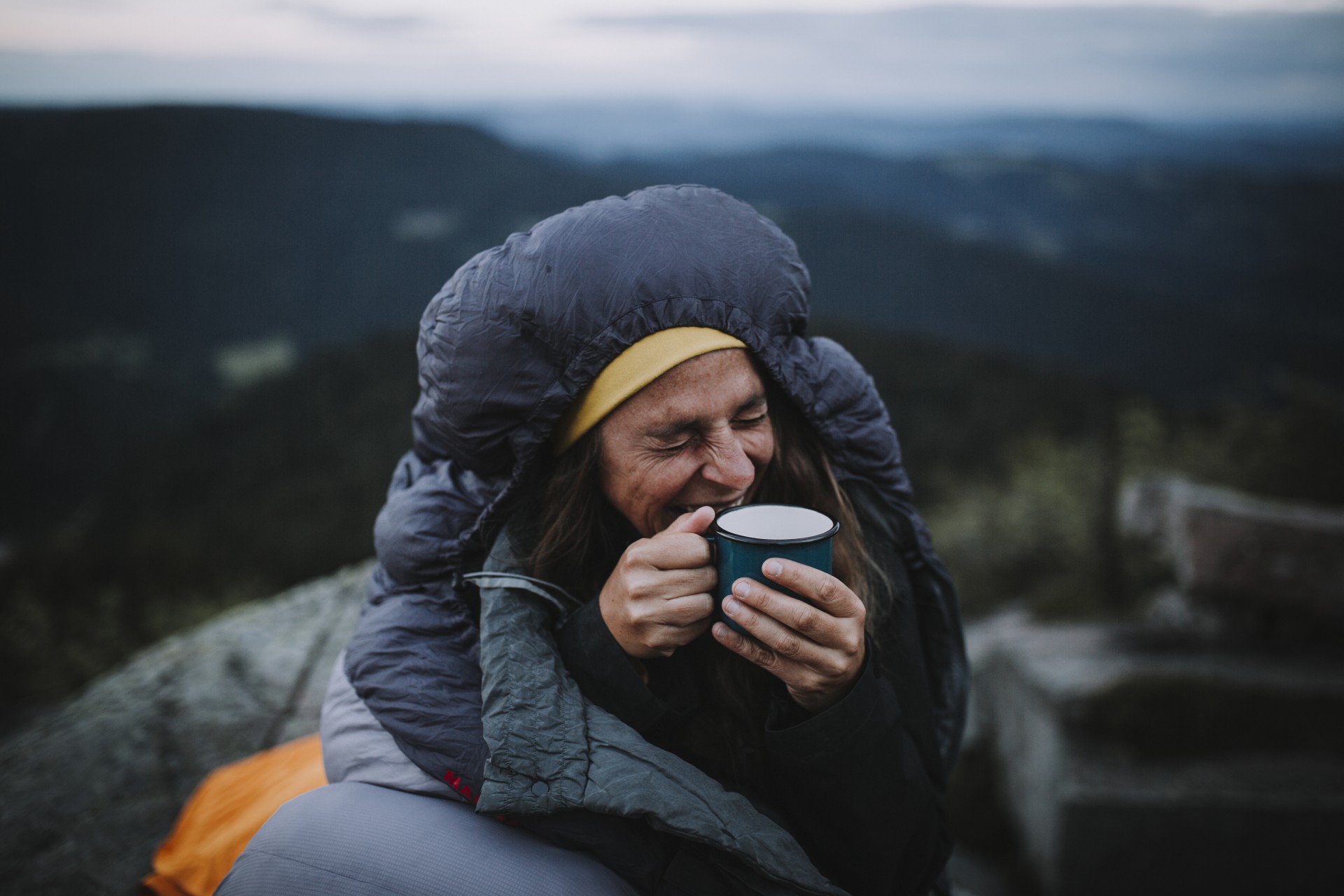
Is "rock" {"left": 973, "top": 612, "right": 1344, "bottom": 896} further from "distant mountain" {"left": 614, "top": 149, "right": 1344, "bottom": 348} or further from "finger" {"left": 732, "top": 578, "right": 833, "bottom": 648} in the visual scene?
"distant mountain" {"left": 614, "top": 149, "right": 1344, "bottom": 348}

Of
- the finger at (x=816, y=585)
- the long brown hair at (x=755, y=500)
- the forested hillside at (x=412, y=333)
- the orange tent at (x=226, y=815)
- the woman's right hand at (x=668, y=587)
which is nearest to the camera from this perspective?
the finger at (x=816, y=585)

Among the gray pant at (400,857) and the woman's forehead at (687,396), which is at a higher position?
the woman's forehead at (687,396)

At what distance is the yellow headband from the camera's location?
1.49m

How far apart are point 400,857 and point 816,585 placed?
961 millimetres

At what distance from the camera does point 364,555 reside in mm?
21984

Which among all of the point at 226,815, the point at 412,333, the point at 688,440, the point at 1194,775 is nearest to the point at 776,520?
the point at 688,440

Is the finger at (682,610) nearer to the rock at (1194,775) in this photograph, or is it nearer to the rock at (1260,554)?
the rock at (1194,775)

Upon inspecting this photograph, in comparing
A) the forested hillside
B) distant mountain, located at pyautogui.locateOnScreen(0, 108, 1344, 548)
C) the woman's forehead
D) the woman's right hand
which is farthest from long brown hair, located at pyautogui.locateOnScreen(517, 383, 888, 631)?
distant mountain, located at pyautogui.locateOnScreen(0, 108, 1344, 548)

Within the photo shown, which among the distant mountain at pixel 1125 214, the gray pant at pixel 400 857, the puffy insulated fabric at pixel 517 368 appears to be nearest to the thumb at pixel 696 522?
the puffy insulated fabric at pixel 517 368

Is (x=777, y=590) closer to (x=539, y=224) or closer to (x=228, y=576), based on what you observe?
(x=539, y=224)

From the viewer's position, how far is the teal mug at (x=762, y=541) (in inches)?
51.3

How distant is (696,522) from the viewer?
1.43m

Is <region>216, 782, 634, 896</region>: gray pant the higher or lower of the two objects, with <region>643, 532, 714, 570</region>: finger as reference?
lower

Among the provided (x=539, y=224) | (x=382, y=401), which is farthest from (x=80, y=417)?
(x=539, y=224)
